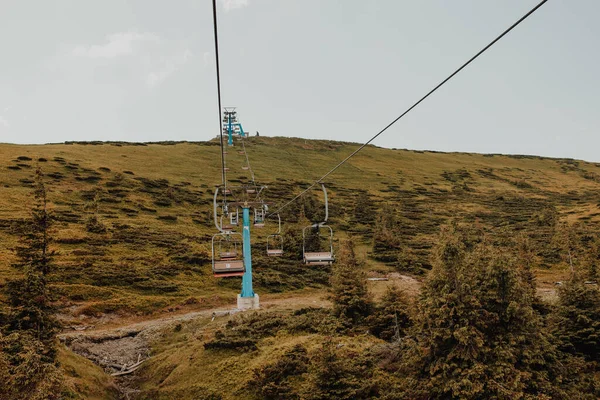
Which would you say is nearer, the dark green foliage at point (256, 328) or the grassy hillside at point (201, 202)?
the dark green foliage at point (256, 328)

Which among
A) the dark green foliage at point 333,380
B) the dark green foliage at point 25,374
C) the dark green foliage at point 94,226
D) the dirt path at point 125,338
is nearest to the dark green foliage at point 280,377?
the dark green foliage at point 333,380

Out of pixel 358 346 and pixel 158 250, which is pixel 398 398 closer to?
pixel 358 346

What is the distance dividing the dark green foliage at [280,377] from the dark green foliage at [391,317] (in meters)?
3.97

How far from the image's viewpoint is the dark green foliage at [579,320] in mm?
15461

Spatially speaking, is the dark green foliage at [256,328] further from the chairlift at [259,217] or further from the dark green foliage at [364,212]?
the dark green foliage at [364,212]

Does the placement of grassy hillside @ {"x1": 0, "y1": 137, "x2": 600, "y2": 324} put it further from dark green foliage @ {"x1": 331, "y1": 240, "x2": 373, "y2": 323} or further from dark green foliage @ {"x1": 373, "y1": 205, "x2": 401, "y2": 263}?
dark green foliage @ {"x1": 331, "y1": 240, "x2": 373, "y2": 323}

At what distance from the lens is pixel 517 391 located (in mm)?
11398

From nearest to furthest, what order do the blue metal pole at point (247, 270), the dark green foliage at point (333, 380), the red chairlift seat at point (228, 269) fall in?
the dark green foliage at point (333, 380)
the red chairlift seat at point (228, 269)
the blue metal pole at point (247, 270)

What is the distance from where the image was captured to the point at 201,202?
67.8 metres

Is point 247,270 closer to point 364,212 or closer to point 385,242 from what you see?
point 385,242

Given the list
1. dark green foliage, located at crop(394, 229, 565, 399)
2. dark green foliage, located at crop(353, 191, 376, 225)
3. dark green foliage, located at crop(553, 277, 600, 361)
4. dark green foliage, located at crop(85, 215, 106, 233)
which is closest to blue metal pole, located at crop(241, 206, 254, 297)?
dark green foliage, located at crop(394, 229, 565, 399)

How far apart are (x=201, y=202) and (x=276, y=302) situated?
39.2 metres

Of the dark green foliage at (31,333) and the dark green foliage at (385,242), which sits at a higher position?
the dark green foliage at (31,333)

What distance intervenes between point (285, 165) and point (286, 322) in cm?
8660
